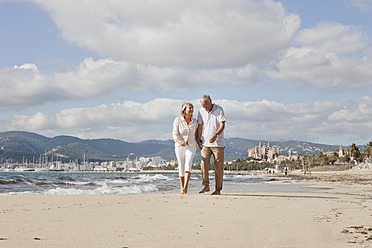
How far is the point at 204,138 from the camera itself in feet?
26.9

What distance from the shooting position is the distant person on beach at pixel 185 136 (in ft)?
26.7

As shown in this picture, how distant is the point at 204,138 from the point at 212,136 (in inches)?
9.4

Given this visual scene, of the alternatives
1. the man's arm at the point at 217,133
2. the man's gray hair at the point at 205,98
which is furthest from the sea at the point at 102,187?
the man's gray hair at the point at 205,98

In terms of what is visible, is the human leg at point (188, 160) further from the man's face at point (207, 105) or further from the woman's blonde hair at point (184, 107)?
the man's face at point (207, 105)

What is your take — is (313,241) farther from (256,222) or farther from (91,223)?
(91,223)

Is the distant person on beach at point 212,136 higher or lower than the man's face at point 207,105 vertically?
lower

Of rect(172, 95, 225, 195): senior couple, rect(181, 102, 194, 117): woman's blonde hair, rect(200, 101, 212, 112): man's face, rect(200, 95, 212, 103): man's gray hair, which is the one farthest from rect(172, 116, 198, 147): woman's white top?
rect(200, 95, 212, 103): man's gray hair

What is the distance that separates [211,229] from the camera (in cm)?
398

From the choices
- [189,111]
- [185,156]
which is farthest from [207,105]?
[185,156]

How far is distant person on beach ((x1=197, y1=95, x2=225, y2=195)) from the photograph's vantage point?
8.06 m

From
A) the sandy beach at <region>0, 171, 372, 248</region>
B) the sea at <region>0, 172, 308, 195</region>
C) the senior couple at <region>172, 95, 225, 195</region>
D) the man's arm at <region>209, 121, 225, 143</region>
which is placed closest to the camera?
the sandy beach at <region>0, 171, 372, 248</region>

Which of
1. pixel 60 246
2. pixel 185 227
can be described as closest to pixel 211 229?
pixel 185 227

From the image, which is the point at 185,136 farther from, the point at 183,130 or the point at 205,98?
the point at 205,98

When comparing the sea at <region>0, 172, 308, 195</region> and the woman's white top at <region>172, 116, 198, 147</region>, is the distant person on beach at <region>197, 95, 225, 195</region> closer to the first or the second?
the woman's white top at <region>172, 116, 198, 147</region>
